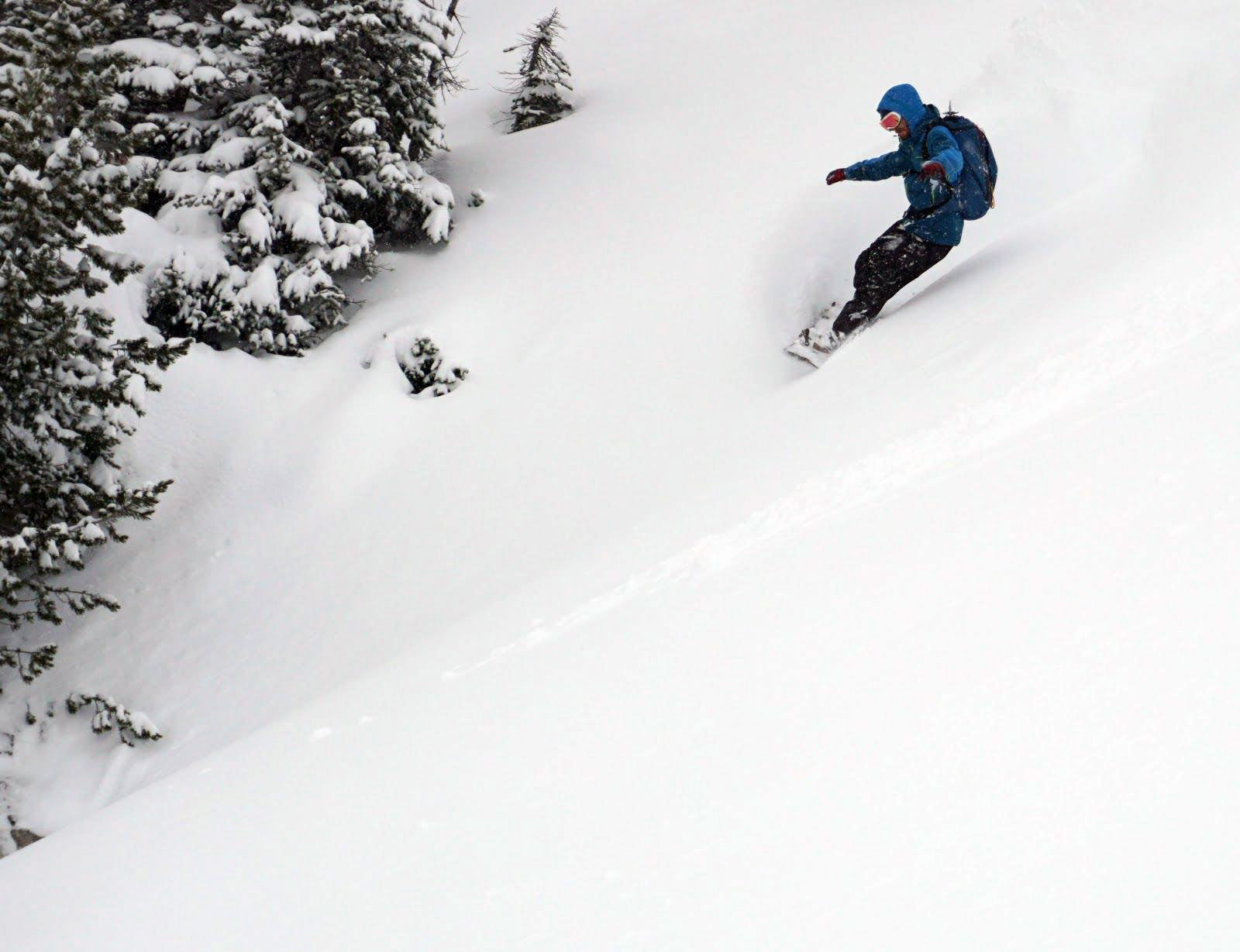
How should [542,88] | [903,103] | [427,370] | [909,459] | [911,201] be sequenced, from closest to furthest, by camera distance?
[909,459] → [903,103] → [911,201] → [427,370] → [542,88]

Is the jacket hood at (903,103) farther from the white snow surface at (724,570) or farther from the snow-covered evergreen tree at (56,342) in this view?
the snow-covered evergreen tree at (56,342)

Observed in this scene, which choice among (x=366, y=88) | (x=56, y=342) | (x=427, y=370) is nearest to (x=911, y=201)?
(x=427, y=370)

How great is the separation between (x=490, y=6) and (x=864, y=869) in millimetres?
22392

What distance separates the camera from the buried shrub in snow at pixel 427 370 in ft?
28.8

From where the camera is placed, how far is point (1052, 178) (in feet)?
29.3

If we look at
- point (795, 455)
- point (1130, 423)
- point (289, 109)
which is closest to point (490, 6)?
point (289, 109)

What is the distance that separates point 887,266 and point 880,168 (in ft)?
2.44

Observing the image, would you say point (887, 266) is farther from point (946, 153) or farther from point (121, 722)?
point (121, 722)

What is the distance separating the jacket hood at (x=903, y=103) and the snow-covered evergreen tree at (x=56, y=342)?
5553 mm

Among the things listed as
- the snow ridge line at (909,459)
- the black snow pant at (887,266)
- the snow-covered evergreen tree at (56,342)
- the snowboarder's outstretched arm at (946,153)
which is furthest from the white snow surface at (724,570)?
the snow-covered evergreen tree at (56,342)

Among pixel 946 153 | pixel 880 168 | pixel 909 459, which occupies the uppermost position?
pixel 946 153

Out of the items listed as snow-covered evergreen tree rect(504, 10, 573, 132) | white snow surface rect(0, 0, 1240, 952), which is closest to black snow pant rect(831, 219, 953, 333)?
white snow surface rect(0, 0, 1240, 952)

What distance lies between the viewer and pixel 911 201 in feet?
23.0

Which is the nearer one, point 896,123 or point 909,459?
point 909,459
